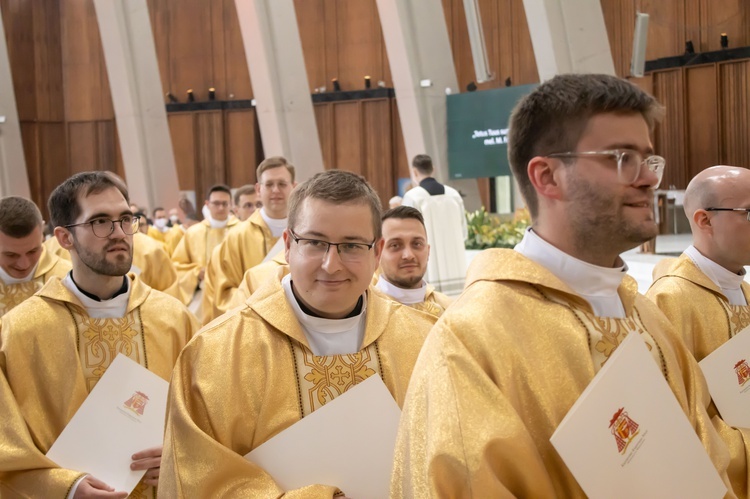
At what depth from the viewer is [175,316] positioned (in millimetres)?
3711

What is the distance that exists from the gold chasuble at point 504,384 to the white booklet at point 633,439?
0.30 ft

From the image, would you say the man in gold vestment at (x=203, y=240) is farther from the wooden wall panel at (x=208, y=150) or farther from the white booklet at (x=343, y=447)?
the wooden wall panel at (x=208, y=150)

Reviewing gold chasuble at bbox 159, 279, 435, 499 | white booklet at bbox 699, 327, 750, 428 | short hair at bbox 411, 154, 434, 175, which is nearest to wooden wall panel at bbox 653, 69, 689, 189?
short hair at bbox 411, 154, 434, 175

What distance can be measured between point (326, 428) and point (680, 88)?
52.6 feet

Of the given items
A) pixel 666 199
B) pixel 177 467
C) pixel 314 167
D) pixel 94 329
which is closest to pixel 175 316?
pixel 94 329

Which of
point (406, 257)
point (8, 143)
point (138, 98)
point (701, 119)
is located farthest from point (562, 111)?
point (8, 143)

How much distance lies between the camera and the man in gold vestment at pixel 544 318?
5.89ft

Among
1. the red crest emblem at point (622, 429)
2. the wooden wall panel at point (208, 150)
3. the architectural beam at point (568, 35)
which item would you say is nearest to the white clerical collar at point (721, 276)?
the red crest emblem at point (622, 429)

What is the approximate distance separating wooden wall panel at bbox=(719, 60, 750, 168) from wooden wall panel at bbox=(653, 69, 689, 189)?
71cm

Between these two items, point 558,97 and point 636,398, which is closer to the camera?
point 636,398

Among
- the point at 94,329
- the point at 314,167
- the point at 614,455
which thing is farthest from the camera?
the point at 314,167

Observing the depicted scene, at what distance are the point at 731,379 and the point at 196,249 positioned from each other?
303 inches

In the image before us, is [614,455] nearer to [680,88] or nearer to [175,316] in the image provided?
[175,316]

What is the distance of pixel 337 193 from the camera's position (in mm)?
2773
